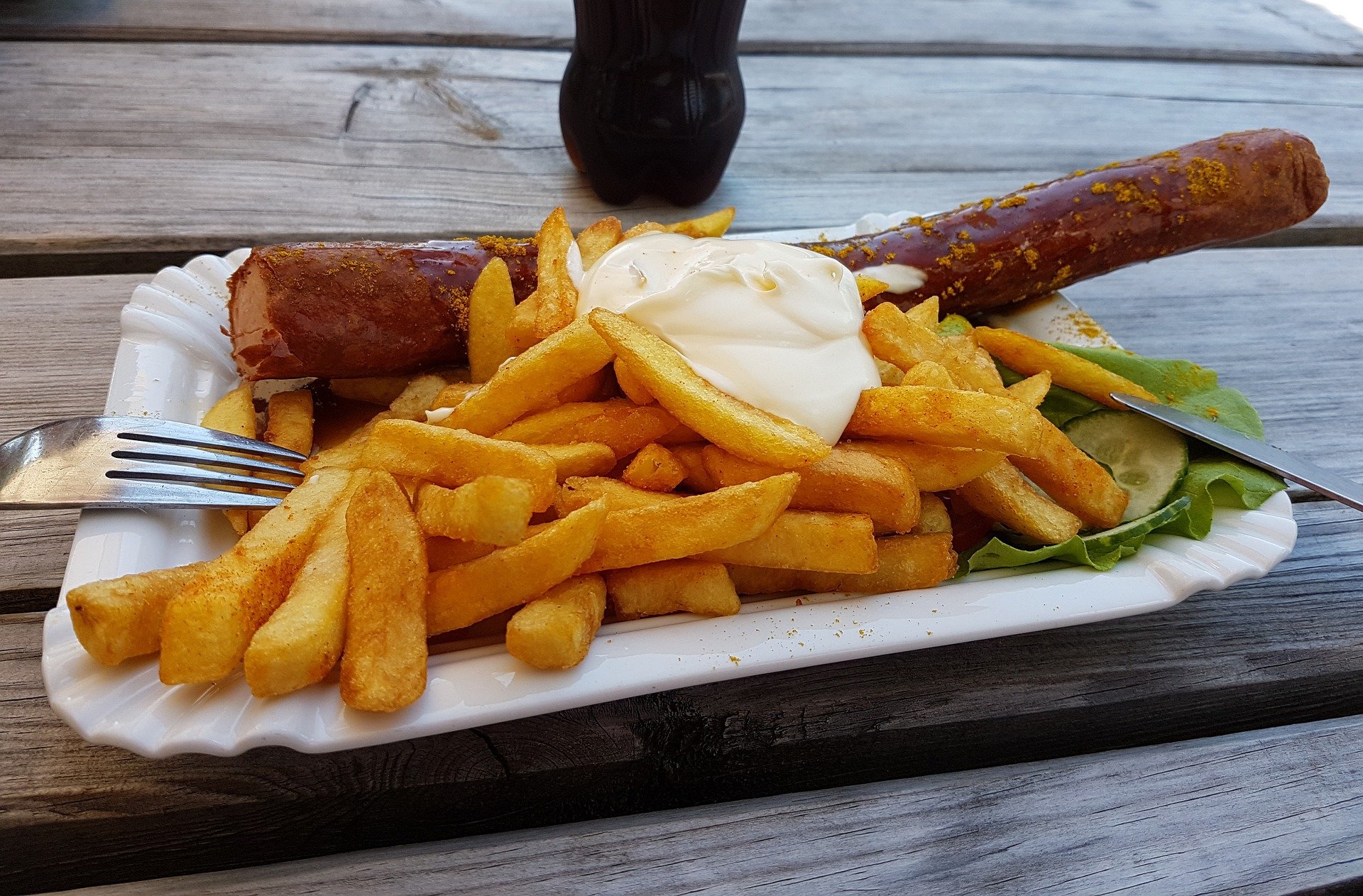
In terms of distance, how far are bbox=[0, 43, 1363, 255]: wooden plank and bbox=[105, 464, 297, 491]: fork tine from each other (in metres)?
1.46

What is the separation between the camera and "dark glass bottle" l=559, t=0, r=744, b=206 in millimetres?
2748

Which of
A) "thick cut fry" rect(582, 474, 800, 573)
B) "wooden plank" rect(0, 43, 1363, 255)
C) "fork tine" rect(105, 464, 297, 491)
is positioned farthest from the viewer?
"wooden plank" rect(0, 43, 1363, 255)

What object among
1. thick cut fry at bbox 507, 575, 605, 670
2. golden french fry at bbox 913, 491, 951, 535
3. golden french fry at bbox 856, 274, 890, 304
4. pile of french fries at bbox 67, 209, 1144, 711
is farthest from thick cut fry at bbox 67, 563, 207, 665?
golden french fry at bbox 856, 274, 890, 304

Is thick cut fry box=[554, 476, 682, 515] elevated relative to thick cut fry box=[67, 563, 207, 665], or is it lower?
elevated

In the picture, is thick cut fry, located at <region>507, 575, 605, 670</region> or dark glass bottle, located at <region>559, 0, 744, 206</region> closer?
thick cut fry, located at <region>507, 575, 605, 670</region>

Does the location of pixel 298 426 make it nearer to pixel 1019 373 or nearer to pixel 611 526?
pixel 611 526

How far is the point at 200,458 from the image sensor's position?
65.2 inches

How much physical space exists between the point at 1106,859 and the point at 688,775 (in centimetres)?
68

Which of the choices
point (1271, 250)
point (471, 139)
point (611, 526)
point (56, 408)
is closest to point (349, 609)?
point (611, 526)

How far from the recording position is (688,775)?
1.63 meters

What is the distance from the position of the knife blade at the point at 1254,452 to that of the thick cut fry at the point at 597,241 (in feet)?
3.79

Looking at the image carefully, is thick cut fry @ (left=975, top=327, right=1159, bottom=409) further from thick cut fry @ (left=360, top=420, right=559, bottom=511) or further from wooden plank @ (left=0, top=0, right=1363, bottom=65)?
wooden plank @ (left=0, top=0, right=1363, bottom=65)

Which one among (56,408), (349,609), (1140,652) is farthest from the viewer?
(56,408)

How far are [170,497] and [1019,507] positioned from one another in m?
1.48
